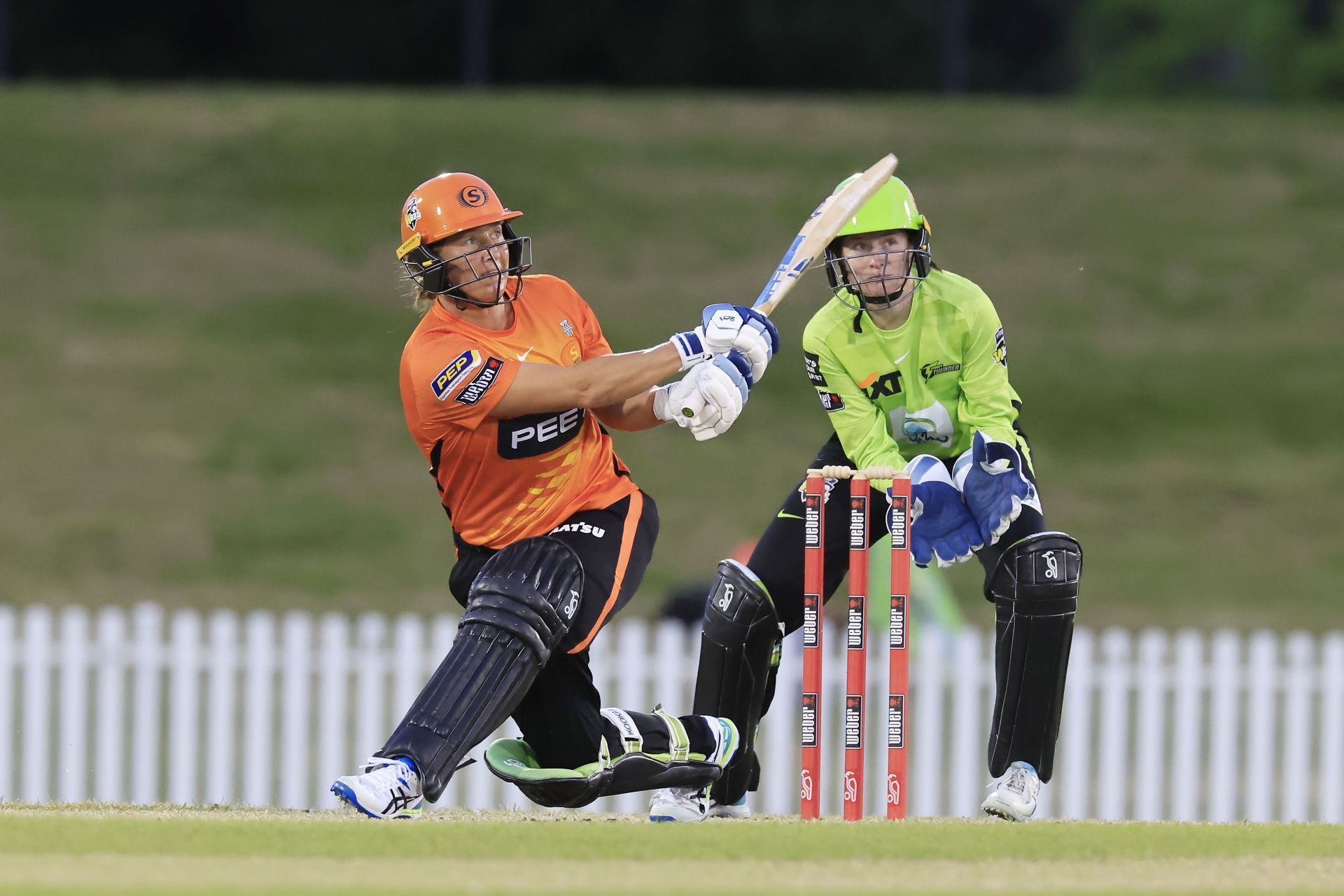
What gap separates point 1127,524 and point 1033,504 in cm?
1021

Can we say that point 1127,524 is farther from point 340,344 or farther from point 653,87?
point 653,87

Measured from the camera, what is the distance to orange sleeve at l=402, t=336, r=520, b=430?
5.39 metres

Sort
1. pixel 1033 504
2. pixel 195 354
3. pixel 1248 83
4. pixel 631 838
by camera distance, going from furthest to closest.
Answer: pixel 1248 83
pixel 195 354
pixel 1033 504
pixel 631 838

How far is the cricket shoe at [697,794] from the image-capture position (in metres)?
5.91

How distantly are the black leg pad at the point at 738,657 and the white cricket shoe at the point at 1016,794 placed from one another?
77 cm

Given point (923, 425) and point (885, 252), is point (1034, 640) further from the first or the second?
point (885, 252)

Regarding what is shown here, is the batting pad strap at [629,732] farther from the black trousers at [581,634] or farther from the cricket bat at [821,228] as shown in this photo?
the cricket bat at [821,228]

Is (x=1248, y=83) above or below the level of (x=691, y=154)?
above

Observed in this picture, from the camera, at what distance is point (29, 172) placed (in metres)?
21.8

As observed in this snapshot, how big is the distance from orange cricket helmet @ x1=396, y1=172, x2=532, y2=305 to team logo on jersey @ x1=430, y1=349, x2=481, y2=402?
0.25 m

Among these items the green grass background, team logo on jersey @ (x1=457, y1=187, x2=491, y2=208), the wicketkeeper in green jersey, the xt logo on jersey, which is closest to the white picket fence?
the wicketkeeper in green jersey

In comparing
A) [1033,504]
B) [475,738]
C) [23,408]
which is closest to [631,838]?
[475,738]

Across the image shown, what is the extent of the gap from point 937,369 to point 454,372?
1.41 meters

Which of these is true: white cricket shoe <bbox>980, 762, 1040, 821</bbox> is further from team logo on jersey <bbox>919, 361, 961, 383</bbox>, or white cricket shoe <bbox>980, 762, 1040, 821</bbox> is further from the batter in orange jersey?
team logo on jersey <bbox>919, 361, 961, 383</bbox>
